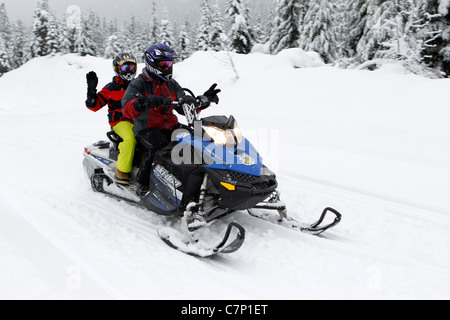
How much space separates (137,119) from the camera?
4270mm

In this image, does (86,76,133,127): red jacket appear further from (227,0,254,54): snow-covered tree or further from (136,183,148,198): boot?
(227,0,254,54): snow-covered tree

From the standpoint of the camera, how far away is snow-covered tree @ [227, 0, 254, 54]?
1108 inches

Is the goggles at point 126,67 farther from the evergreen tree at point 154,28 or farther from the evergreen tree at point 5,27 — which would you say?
the evergreen tree at point 5,27

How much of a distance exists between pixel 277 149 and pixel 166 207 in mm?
3439

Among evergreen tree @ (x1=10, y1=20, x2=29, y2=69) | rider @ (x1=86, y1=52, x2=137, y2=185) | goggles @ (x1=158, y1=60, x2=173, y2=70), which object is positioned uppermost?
goggles @ (x1=158, y1=60, x2=173, y2=70)

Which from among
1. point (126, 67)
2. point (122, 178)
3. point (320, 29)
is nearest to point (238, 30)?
point (320, 29)

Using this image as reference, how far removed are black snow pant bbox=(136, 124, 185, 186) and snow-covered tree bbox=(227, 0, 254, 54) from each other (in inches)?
1014

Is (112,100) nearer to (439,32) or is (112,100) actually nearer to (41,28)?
(439,32)

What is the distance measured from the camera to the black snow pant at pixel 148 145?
410 centimetres

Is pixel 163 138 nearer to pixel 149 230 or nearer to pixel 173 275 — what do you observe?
pixel 149 230

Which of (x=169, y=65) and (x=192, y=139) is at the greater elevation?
(x=169, y=65)

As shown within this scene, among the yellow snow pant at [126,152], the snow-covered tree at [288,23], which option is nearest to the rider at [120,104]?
the yellow snow pant at [126,152]

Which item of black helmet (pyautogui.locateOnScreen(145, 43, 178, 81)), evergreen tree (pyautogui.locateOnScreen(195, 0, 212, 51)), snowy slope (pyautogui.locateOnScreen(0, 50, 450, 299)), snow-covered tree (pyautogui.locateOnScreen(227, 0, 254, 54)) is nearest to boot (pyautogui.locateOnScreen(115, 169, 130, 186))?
snowy slope (pyautogui.locateOnScreen(0, 50, 450, 299))

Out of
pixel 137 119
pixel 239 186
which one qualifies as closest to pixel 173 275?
pixel 239 186
